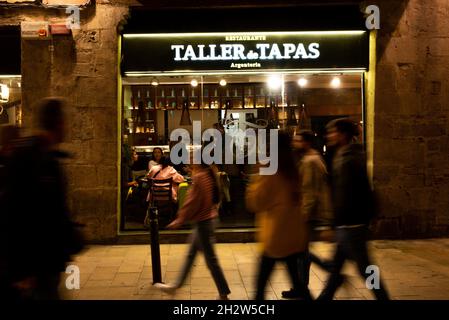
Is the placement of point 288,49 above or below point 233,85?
above

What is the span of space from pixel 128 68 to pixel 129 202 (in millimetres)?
2512

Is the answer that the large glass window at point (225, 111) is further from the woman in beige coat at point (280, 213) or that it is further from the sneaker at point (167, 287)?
the woman in beige coat at point (280, 213)

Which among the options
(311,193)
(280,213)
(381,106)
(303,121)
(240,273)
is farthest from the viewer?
(303,121)

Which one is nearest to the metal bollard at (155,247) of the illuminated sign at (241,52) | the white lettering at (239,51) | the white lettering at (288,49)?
the illuminated sign at (241,52)

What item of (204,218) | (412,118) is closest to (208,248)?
(204,218)

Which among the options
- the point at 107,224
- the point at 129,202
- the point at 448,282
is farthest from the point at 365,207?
the point at 129,202

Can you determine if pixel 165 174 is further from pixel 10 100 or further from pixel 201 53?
pixel 10 100

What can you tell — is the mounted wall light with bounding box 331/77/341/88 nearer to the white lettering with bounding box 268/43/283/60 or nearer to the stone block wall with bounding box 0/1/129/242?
the white lettering with bounding box 268/43/283/60

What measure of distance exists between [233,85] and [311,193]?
513 centimetres

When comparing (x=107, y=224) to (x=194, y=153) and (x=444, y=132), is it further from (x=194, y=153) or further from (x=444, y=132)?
(x=444, y=132)

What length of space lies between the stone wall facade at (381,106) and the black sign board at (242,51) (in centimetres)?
39

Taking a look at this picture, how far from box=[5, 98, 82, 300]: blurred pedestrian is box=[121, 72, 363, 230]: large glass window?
17.9ft

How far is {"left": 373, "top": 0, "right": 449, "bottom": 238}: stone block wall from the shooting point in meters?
8.73

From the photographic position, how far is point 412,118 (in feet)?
28.8
